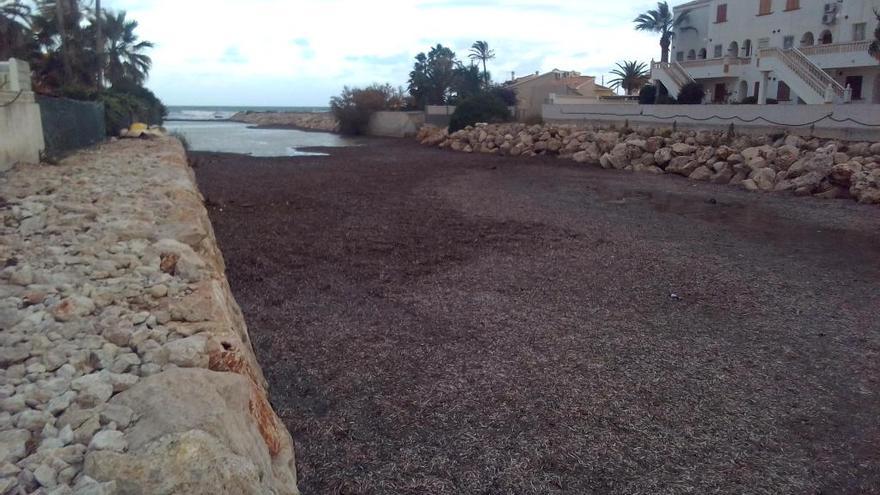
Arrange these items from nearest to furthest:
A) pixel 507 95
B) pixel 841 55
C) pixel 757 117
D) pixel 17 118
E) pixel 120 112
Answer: pixel 17 118 → pixel 757 117 → pixel 120 112 → pixel 841 55 → pixel 507 95

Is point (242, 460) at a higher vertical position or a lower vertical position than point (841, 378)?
higher

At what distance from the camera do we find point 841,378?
5.93 meters

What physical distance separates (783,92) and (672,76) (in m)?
6.24

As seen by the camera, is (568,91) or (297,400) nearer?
(297,400)

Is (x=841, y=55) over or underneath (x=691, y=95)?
over

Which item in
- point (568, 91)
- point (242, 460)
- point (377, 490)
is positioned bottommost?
point (377, 490)

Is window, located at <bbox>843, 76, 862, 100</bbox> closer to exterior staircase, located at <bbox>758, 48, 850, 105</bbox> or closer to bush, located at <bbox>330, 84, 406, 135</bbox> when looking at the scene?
exterior staircase, located at <bbox>758, 48, 850, 105</bbox>

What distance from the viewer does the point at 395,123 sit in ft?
164

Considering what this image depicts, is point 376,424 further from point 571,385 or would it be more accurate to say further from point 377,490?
point 571,385

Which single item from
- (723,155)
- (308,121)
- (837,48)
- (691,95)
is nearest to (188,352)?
(723,155)

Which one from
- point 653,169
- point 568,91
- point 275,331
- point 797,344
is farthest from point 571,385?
point 568,91

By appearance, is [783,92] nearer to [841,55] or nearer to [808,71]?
[841,55]

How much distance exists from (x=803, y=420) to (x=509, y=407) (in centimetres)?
230

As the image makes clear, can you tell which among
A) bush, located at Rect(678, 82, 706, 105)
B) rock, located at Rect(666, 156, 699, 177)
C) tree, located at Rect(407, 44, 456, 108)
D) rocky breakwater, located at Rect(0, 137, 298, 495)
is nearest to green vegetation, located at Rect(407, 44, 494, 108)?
tree, located at Rect(407, 44, 456, 108)
